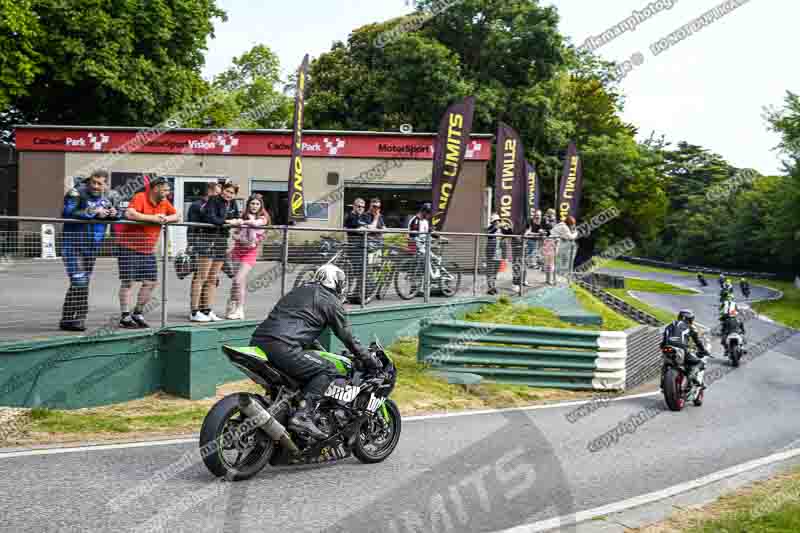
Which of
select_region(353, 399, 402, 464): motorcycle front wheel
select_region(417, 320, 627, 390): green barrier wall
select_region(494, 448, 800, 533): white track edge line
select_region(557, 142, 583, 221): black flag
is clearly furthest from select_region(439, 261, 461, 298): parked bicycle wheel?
select_region(557, 142, 583, 221): black flag

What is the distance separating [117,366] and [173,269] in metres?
1.31

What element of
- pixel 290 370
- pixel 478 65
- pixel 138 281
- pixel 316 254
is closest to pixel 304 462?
pixel 290 370

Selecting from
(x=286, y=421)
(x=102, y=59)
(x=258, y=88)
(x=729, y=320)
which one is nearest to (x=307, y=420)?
(x=286, y=421)

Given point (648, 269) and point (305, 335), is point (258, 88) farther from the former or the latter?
point (305, 335)

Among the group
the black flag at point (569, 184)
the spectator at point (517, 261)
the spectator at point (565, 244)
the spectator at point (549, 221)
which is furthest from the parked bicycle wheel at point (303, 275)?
the black flag at point (569, 184)

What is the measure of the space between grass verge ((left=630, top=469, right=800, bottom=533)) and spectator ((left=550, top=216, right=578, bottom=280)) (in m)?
13.8

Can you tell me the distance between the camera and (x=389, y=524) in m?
5.60

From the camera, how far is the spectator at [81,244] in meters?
8.23

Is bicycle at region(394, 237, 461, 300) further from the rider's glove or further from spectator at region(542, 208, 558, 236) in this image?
spectator at region(542, 208, 558, 236)

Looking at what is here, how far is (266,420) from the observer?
632 centimetres

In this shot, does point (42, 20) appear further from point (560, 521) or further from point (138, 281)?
point (560, 521)

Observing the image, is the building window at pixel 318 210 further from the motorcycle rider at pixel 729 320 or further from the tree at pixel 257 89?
the tree at pixel 257 89

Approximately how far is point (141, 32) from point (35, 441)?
100 feet

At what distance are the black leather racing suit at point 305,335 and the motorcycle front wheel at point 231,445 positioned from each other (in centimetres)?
56
